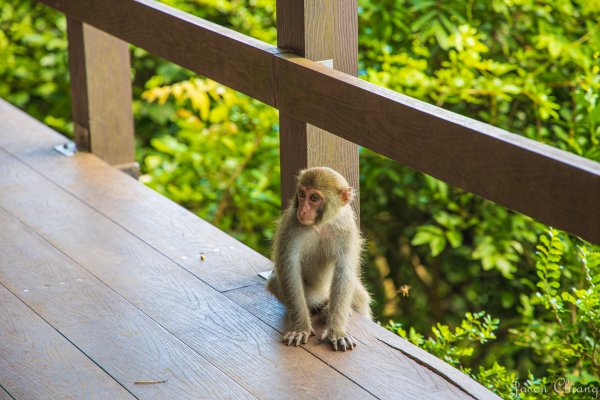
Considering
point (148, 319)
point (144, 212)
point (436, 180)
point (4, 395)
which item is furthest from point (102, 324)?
point (436, 180)

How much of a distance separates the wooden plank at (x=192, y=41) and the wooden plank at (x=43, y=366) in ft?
3.61

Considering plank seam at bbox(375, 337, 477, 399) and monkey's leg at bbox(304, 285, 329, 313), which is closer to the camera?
plank seam at bbox(375, 337, 477, 399)

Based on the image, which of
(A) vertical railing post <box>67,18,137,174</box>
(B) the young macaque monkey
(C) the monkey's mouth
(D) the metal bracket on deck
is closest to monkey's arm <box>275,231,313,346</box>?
(B) the young macaque monkey

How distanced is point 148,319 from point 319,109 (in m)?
0.92

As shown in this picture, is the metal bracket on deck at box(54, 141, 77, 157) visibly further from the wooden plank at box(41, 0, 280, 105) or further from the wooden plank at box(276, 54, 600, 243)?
the wooden plank at box(276, 54, 600, 243)

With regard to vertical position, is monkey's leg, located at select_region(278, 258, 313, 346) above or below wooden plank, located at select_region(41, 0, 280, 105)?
below

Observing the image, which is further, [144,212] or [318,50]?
[144,212]

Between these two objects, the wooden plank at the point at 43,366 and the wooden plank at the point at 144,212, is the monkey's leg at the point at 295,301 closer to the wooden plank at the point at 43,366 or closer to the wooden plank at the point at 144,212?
the wooden plank at the point at 144,212

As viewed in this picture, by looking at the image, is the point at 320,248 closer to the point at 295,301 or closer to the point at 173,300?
the point at 295,301

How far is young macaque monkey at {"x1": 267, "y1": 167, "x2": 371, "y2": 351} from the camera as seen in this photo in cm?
304

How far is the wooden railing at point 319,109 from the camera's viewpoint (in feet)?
7.72

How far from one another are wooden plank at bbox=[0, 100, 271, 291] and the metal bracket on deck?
4 cm

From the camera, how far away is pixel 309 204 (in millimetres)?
3031

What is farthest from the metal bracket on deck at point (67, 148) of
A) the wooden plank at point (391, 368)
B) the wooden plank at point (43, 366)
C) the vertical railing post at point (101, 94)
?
the wooden plank at point (391, 368)
